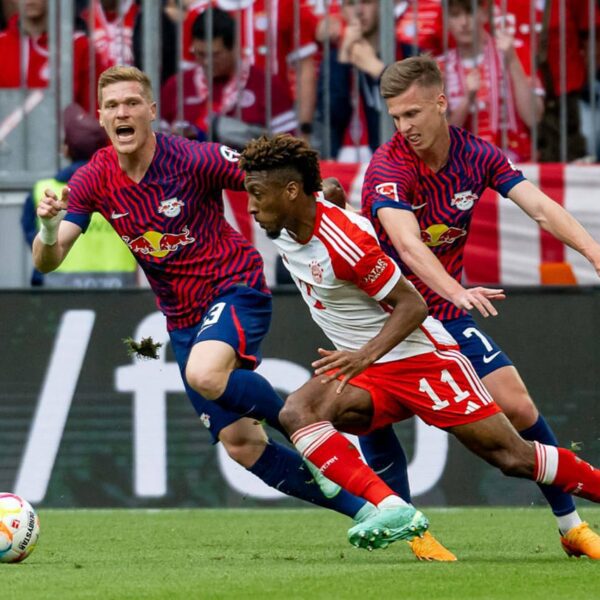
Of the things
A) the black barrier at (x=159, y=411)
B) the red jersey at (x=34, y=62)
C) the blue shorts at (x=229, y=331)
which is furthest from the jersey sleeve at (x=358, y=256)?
the red jersey at (x=34, y=62)

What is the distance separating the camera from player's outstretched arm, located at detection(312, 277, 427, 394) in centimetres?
584

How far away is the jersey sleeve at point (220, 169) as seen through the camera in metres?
7.09

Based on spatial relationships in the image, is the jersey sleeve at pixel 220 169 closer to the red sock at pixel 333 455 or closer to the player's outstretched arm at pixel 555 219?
the player's outstretched arm at pixel 555 219

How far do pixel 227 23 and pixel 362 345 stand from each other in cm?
428

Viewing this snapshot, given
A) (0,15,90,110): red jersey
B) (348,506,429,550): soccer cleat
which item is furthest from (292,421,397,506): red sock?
(0,15,90,110): red jersey

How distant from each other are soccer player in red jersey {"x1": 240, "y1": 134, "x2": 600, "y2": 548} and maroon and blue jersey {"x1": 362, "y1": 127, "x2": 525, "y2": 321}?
490mm

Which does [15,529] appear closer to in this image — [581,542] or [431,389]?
[431,389]

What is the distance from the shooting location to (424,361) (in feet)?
20.8

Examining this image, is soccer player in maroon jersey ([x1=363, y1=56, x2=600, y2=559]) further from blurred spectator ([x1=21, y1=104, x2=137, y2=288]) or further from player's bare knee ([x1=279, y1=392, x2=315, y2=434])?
blurred spectator ([x1=21, y1=104, x2=137, y2=288])

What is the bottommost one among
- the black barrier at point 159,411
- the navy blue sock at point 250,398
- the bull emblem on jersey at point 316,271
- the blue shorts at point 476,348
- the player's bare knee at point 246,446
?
the black barrier at point 159,411

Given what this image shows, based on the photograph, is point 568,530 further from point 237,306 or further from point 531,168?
point 531,168

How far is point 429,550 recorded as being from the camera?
6.58 meters

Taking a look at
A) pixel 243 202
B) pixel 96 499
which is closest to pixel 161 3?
pixel 243 202

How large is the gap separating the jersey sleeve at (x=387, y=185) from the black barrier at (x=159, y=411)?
284 cm
